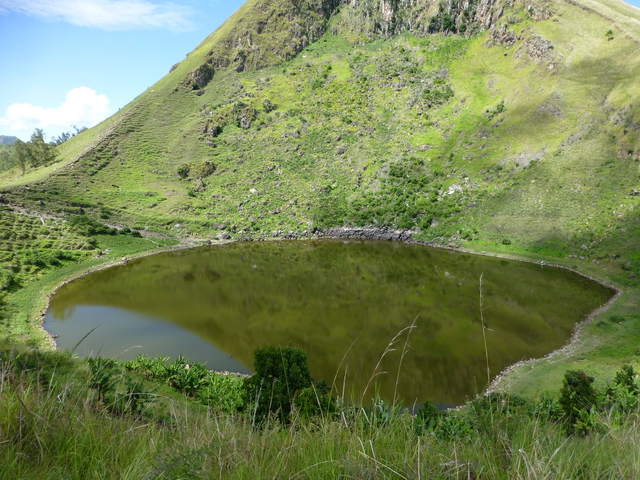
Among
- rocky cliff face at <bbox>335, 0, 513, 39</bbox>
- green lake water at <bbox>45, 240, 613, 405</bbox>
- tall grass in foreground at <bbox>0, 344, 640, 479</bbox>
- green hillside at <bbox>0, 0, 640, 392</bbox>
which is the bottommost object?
green lake water at <bbox>45, 240, 613, 405</bbox>

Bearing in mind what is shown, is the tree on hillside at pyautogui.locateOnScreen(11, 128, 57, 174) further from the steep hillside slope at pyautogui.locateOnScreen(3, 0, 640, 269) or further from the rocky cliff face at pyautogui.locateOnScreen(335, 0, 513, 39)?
the rocky cliff face at pyautogui.locateOnScreen(335, 0, 513, 39)

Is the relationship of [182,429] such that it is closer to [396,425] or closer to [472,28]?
[396,425]

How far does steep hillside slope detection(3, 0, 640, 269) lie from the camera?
49.2m

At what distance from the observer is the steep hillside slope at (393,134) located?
49250mm

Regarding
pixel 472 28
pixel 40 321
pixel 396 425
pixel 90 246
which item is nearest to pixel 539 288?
pixel 396 425

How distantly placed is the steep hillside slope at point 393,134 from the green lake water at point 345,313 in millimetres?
13529

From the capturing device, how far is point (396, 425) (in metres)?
3.01

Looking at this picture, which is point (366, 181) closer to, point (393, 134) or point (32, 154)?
point (393, 134)

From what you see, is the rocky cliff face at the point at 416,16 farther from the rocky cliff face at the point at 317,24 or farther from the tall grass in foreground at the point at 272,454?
the tall grass in foreground at the point at 272,454

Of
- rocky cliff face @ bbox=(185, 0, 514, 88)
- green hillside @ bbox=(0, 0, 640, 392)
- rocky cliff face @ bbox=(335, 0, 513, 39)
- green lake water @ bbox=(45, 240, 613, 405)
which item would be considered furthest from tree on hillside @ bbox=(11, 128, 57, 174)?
rocky cliff face @ bbox=(335, 0, 513, 39)

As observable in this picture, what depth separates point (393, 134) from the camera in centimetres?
7519

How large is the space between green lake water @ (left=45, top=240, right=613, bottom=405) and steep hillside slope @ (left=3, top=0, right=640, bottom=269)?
13.5 m

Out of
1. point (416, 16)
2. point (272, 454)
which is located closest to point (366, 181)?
point (416, 16)

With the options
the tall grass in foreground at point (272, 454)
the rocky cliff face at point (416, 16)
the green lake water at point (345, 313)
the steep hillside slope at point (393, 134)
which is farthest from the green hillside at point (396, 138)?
the tall grass in foreground at point (272, 454)
